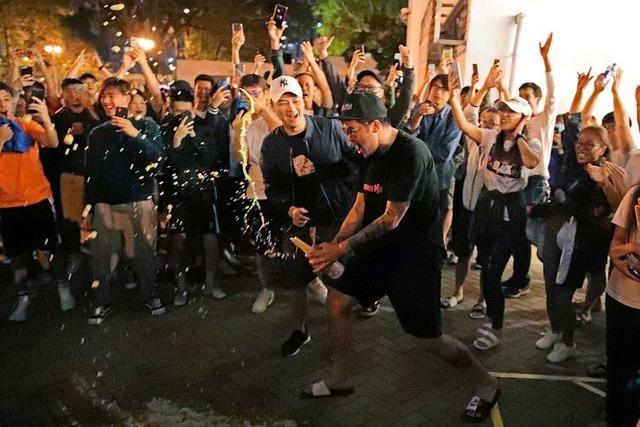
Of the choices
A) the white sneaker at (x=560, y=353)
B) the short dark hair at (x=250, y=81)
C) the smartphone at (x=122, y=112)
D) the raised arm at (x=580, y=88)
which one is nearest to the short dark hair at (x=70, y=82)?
the smartphone at (x=122, y=112)

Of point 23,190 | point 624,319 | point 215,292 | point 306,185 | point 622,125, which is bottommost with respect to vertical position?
point 215,292

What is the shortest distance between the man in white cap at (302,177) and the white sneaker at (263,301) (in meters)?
0.90

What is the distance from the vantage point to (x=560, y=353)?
Answer: 174 inches

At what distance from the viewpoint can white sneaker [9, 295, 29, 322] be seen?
16.6 feet

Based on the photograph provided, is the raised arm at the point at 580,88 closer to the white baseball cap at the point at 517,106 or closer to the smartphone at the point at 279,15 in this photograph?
the white baseball cap at the point at 517,106

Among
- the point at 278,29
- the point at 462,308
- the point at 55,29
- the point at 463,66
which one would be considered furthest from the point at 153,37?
the point at 462,308

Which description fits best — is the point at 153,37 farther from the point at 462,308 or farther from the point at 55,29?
the point at 462,308

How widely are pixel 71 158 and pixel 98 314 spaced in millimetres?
1879

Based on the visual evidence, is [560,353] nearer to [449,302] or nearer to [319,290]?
[449,302]

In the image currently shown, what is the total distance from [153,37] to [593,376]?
99.9 ft

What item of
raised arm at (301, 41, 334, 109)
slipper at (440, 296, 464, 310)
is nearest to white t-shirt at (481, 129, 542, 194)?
slipper at (440, 296, 464, 310)

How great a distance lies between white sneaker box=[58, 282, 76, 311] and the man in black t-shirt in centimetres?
324

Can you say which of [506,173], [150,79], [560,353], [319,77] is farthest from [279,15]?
[560,353]

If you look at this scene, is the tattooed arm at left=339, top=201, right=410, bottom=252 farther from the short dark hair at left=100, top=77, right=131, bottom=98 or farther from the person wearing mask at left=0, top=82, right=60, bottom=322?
the person wearing mask at left=0, top=82, right=60, bottom=322
